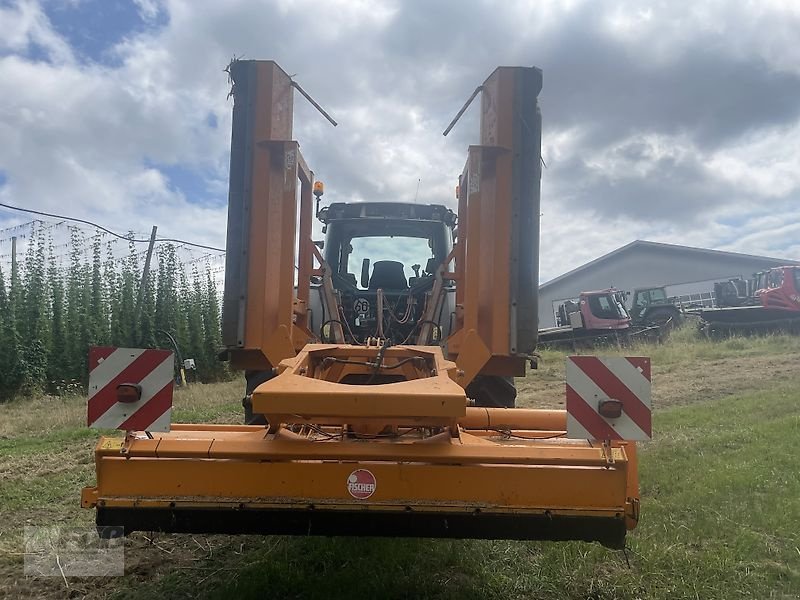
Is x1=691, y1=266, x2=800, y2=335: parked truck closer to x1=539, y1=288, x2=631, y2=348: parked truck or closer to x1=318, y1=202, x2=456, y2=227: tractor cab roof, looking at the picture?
x1=539, y1=288, x2=631, y2=348: parked truck

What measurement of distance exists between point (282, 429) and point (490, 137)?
2.14m

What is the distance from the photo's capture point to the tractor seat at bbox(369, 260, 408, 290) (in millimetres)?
5426

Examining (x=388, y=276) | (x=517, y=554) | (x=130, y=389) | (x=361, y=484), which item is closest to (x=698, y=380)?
(x=388, y=276)

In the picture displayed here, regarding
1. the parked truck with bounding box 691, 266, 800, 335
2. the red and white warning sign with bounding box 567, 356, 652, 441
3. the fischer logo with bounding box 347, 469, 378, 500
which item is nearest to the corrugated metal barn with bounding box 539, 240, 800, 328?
the parked truck with bounding box 691, 266, 800, 335

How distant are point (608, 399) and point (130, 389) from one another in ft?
7.13

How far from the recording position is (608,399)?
2770 mm

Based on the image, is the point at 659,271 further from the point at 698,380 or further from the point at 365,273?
the point at 365,273

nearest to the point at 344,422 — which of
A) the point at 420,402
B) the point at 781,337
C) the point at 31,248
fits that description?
the point at 420,402

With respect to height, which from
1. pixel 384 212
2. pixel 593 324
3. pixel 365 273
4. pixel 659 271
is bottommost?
pixel 593 324

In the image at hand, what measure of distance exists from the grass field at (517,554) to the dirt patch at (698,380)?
394 cm

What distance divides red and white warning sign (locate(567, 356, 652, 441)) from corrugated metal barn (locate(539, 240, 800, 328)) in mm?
30283

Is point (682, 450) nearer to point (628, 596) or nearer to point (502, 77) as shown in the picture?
point (628, 596)

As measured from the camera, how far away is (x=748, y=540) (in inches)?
145

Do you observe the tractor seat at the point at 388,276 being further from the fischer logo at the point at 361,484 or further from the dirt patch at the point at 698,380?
the dirt patch at the point at 698,380
